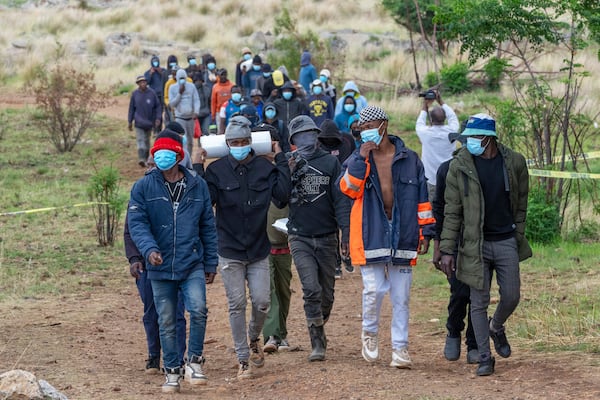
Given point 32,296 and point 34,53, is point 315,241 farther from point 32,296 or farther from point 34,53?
point 34,53

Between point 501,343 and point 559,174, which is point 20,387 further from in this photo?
point 559,174

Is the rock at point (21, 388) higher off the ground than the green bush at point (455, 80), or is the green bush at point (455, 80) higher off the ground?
the green bush at point (455, 80)

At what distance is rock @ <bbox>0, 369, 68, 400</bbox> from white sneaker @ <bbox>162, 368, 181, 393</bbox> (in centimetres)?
137

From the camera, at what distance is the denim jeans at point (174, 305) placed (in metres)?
7.80

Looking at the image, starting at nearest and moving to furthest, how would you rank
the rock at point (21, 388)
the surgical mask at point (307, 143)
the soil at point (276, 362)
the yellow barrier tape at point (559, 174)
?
the rock at point (21, 388) < the soil at point (276, 362) < the surgical mask at point (307, 143) < the yellow barrier tape at point (559, 174)

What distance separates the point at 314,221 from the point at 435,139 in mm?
4687

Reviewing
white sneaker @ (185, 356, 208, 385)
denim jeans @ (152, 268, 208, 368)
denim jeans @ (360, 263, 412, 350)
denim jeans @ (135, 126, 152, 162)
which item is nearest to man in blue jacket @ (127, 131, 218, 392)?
denim jeans @ (152, 268, 208, 368)

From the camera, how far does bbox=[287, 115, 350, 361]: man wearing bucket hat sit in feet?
28.2

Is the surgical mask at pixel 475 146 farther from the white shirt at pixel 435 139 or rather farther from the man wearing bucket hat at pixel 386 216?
the white shirt at pixel 435 139

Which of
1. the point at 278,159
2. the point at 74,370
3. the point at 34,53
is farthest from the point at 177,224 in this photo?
the point at 34,53

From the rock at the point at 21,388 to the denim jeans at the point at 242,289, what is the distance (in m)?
1.99

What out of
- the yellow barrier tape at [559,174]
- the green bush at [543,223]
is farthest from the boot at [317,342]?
the green bush at [543,223]

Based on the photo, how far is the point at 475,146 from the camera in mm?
7723

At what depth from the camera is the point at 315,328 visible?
8.65m
